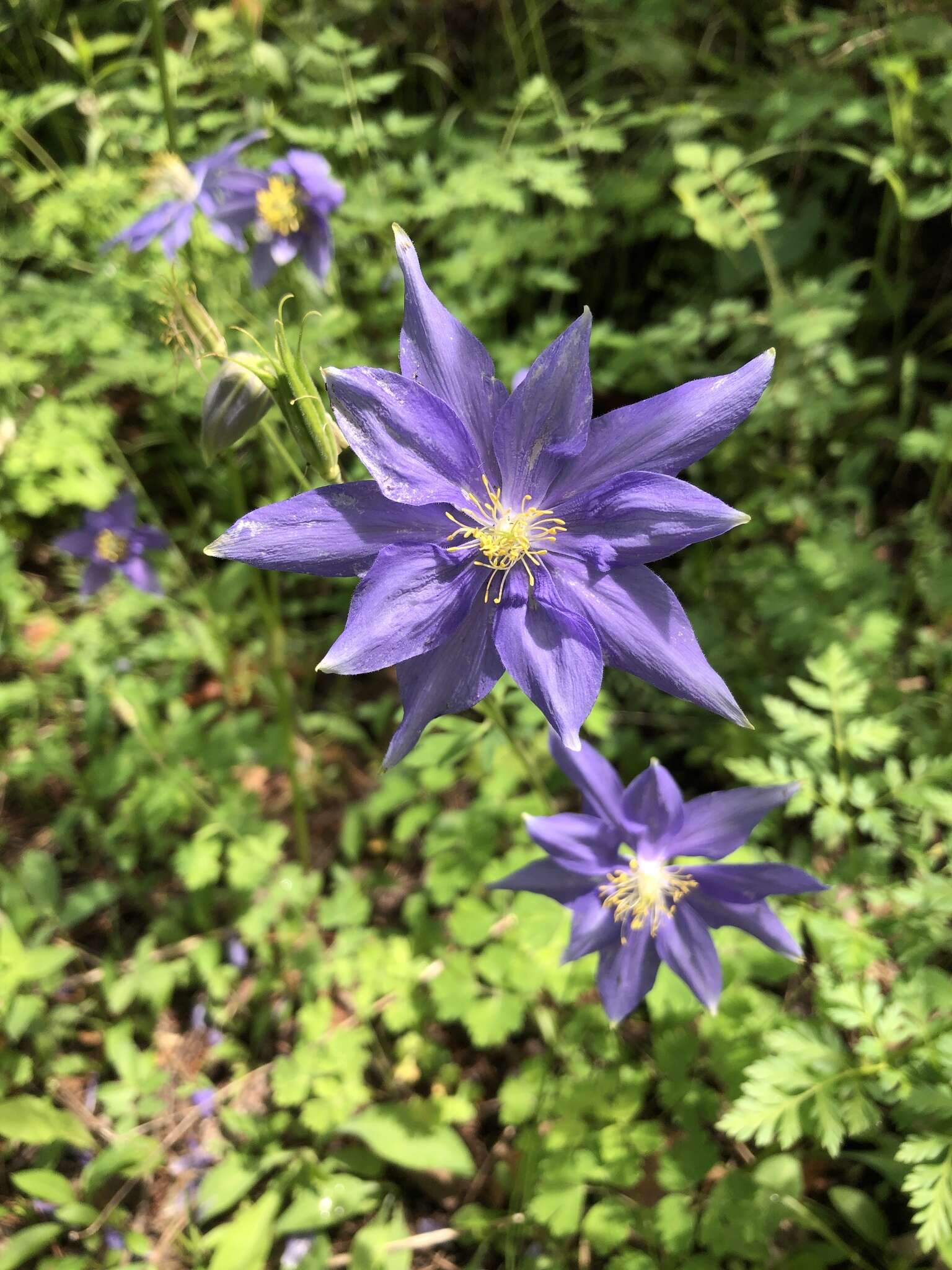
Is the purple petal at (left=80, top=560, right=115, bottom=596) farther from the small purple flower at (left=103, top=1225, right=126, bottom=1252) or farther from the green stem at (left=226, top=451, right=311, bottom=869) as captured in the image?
the small purple flower at (left=103, top=1225, right=126, bottom=1252)

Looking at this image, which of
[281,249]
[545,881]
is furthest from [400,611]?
[281,249]

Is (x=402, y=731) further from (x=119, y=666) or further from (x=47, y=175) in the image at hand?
(x=47, y=175)

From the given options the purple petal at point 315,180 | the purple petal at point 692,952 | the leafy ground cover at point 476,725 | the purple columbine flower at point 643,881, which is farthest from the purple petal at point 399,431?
the purple petal at point 315,180

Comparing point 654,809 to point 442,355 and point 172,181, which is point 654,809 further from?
point 172,181

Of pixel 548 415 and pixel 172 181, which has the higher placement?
pixel 172 181

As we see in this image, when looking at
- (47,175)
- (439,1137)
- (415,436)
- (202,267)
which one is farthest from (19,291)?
(439,1137)

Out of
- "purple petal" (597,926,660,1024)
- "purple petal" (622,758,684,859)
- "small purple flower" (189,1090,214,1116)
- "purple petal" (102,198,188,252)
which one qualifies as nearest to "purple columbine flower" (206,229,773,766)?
"purple petal" (622,758,684,859)

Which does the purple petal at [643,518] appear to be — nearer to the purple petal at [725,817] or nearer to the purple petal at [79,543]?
the purple petal at [725,817]
